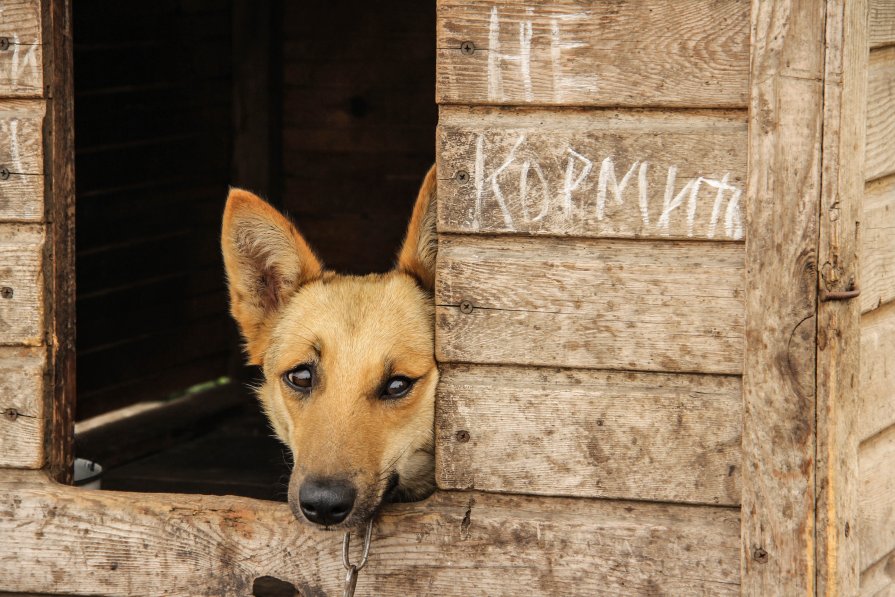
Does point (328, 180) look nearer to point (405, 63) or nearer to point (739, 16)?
point (405, 63)

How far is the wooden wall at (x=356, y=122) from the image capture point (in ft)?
20.2

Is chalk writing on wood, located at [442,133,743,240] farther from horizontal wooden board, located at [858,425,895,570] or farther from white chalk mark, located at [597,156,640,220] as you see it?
horizontal wooden board, located at [858,425,895,570]

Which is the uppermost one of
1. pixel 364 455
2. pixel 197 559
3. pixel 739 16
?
pixel 739 16

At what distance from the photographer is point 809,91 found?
291 centimetres

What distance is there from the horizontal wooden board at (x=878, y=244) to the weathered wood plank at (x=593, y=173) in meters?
0.46

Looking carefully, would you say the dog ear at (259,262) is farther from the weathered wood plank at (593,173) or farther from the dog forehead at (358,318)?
the weathered wood plank at (593,173)

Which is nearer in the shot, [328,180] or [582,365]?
[582,365]

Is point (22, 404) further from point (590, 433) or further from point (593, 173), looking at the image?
point (593, 173)

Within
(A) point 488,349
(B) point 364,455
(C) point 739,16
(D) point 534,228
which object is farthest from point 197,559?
(C) point 739,16

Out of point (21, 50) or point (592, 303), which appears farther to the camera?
point (21, 50)

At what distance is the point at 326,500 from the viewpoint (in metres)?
3.12

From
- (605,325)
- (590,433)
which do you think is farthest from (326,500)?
(605,325)

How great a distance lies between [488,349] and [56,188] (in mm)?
1424

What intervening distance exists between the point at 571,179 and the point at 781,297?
2.08 ft
